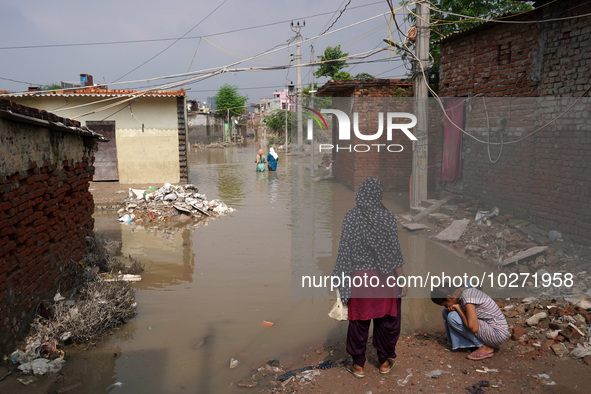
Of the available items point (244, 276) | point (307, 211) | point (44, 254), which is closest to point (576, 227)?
point (244, 276)

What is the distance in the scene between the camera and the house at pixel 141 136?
49.6 ft

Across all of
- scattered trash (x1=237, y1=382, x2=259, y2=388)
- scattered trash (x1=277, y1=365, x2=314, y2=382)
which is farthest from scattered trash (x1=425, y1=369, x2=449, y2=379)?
scattered trash (x1=237, y1=382, x2=259, y2=388)

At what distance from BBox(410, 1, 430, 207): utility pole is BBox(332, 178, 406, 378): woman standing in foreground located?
19.9 ft

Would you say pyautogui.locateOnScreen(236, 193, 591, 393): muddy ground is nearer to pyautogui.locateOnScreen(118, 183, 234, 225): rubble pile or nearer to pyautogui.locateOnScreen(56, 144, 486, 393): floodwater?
pyautogui.locateOnScreen(56, 144, 486, 393): floodwater

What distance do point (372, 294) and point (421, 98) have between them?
263 inches

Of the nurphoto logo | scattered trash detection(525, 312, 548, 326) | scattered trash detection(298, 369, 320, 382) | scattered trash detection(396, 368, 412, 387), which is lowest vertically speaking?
scattered trash detection(298, 369, 320, 382)

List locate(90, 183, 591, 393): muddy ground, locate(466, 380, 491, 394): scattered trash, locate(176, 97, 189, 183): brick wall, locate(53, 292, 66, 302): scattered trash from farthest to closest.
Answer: locate(176, 97, 189, 183): brick wall
locate(53, 292, 66, 302): scattered trash
locate(90, 183, 591, 393): muddy ground
locate(466, 380, 491, 394): scattered trash

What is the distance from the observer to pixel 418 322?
5148 mm

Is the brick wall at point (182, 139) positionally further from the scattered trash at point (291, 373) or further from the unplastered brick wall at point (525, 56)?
the scattered trash at point (291, 373)

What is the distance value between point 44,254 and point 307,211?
775cm

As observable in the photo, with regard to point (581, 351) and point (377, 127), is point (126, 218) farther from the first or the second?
point (581, 351)

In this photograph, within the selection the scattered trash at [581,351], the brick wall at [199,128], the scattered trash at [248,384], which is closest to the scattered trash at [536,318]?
the scattered trash at [581,351]

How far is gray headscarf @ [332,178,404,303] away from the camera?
355cm

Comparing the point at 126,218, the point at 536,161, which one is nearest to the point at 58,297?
the point at 126,218
